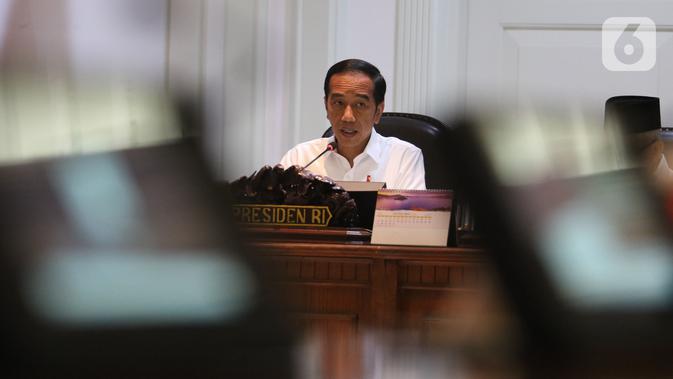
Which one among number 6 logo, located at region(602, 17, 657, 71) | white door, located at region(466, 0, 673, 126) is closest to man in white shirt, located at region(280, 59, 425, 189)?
white door, located at region(466, 0, 673, 126)

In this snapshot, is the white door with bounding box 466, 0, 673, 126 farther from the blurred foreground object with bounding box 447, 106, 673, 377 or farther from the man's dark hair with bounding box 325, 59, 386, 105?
the blurred foreground object with bounding box 447, 106, 673, 377

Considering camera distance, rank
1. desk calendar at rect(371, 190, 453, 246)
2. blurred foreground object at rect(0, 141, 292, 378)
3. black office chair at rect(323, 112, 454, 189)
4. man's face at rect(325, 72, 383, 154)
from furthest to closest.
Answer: man's face at rect(325, 72, 383, 154)
black office chair at rect(323, 112, 454, 189)
desk calendar at rect(371, 190, 453, 246)
blurred foreground object at rect(0, 141, 292, 378)

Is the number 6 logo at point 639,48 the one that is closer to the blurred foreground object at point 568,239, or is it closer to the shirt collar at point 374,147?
the shirt collar at point 374,147

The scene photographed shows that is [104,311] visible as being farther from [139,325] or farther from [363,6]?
[363,6]

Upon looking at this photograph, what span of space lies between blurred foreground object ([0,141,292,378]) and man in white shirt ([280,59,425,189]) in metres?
2.31

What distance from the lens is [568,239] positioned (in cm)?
17

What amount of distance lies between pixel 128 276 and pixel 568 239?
0.08m

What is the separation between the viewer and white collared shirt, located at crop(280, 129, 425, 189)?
2453mm

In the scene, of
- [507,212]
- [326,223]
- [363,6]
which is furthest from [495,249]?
[363,6]

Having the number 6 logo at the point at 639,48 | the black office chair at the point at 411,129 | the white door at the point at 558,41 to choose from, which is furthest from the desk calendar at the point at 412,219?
the number 6 logo at the point at 639,48

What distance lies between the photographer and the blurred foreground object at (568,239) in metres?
0.16

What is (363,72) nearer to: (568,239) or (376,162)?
(376,162)

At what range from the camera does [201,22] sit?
0.54 ft

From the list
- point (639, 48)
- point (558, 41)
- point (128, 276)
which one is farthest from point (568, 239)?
point (639, 48)
